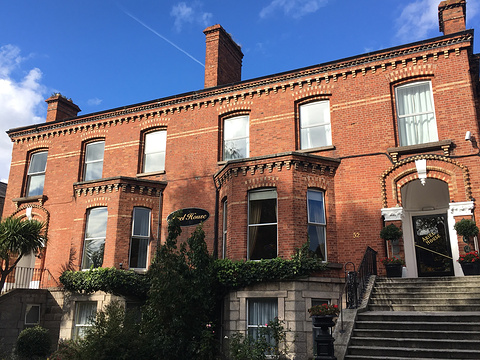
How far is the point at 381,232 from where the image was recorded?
13.3 meters

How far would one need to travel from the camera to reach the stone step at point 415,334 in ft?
29.2

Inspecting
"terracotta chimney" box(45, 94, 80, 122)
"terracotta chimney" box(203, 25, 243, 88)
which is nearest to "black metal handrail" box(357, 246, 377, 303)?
"terracotta chimney" box(203, 25, 243, 88)

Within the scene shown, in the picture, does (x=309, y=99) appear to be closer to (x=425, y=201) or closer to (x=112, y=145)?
(x=425, y=201)

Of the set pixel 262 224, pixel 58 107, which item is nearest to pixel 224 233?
pixel 262 224

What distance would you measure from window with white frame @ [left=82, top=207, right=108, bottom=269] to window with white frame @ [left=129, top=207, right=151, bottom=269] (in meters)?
1.14

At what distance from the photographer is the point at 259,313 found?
13.0m

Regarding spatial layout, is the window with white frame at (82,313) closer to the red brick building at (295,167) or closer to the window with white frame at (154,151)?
the red brick building at (295,167)

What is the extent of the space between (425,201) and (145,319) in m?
10.2

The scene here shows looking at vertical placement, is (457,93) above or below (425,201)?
above

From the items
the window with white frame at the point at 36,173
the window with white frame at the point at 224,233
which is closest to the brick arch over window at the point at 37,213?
the window with white frame at the point at 36,173

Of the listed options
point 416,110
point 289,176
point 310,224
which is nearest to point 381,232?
point 310,224

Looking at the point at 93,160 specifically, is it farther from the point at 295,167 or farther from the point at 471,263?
the point at 471,263

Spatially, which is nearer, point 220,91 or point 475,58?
point 475,58

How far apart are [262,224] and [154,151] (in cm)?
690
